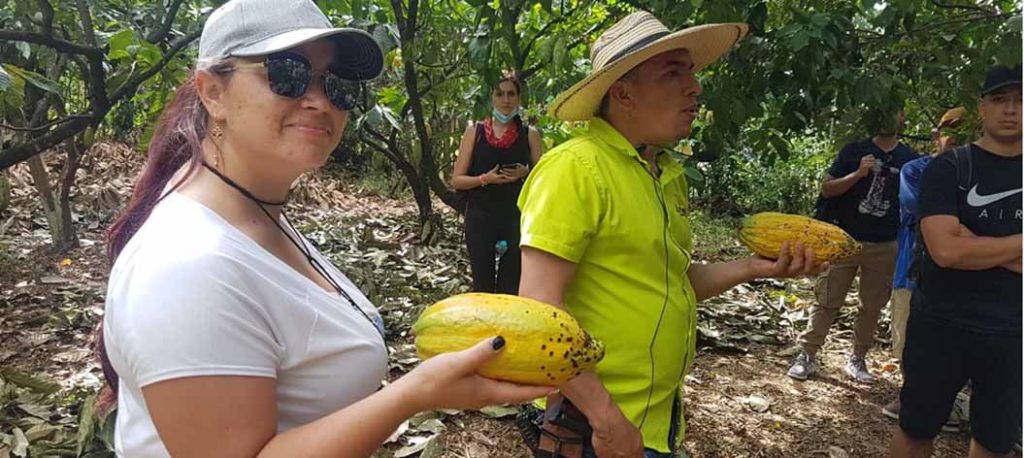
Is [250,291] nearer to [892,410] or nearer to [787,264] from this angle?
[787,264]

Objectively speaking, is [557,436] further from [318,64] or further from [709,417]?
[709,417]

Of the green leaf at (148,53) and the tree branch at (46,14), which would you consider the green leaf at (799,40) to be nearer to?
the green leaf at (148,53)

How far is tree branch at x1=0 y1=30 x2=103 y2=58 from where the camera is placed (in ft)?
9.59

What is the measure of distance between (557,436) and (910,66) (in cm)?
274

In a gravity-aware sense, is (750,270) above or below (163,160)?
below

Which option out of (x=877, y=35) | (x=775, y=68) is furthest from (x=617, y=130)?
(x=877, y=35)

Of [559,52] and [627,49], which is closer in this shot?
[627,49]

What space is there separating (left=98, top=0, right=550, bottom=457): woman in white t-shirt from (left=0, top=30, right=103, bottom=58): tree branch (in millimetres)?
2210

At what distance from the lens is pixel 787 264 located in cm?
208

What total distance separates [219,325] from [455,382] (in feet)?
1.14

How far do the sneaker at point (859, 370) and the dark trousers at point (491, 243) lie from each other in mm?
2158

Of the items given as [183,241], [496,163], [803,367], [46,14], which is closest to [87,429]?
[46,14]

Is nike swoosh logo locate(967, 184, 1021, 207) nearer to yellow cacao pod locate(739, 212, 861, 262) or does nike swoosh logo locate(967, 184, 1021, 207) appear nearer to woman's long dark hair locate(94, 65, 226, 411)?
yellow cacao pod locate(739, 212, 861, 262)

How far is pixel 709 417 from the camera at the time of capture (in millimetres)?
3818
